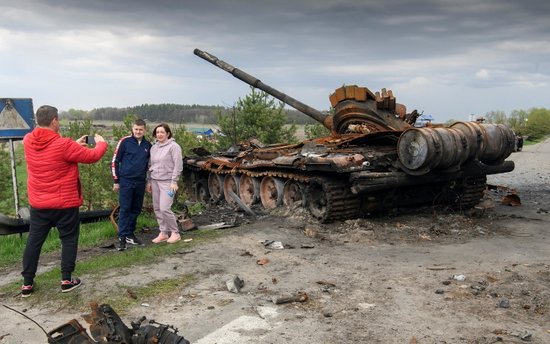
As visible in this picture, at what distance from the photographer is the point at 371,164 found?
974 cm

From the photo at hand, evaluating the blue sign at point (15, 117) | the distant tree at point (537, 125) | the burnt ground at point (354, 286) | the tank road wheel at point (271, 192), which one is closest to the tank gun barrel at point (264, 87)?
the tank road wheel at point (271, 192)

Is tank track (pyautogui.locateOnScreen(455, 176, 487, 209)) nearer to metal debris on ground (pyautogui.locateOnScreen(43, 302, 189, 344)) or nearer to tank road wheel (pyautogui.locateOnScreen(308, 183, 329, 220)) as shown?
tank road wheel (pyautogui.locateOnScreen(308, 183, 329, 220))

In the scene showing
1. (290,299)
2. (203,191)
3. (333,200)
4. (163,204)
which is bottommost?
(203,191)

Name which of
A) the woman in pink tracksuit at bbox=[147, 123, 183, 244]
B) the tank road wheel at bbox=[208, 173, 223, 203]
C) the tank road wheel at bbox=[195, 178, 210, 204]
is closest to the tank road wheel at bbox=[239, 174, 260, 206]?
the tank road wheel at bbox=[208, 173, 223, 203]

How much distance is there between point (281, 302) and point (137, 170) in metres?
3.65

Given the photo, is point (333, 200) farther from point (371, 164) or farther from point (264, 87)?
point (264, 87)

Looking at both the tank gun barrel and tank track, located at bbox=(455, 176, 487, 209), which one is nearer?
tank track, located at bbox=(455, 176, 487, 209)

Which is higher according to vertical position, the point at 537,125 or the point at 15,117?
the point at 15,117

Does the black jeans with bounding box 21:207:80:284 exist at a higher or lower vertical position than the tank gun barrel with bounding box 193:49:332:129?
lower

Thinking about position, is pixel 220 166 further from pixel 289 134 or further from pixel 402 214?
pixel 289 134

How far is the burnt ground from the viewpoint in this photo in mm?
4930

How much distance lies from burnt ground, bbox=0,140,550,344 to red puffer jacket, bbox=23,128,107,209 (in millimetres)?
1094

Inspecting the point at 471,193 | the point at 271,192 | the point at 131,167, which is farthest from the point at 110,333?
the point at 471,193

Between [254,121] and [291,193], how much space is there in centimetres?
1135
